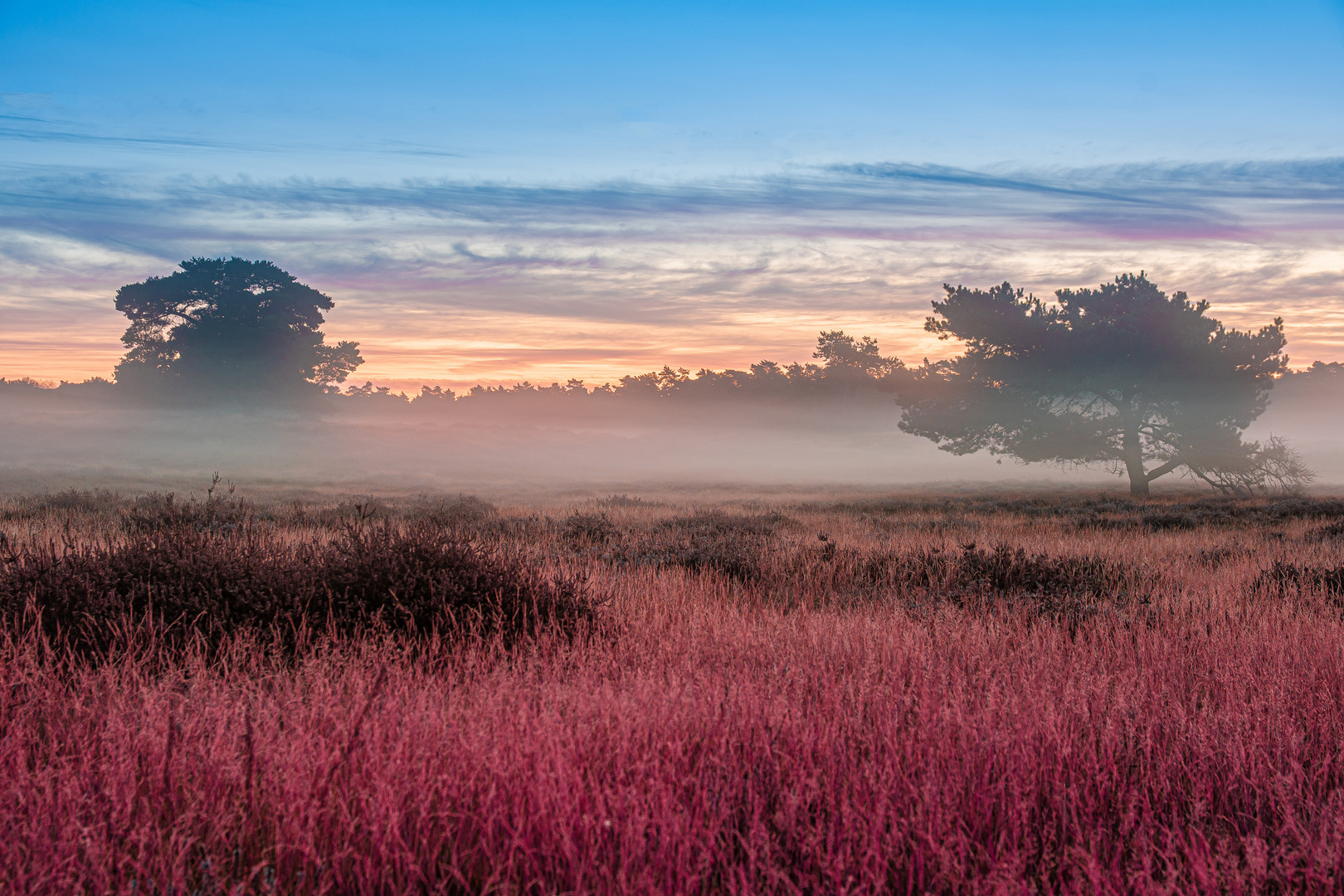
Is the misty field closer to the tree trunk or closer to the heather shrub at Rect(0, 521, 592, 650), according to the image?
the heather shrub at Rect(0, 521, 592, 650)

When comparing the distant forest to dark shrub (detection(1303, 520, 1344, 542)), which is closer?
dark shrub (detection(1303, 520, 1344, 542))

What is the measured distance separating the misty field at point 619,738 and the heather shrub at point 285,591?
1.1 inches

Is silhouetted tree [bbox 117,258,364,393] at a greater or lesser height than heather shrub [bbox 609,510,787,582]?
greater

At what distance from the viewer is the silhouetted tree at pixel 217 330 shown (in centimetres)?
5078

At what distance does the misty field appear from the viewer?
7.24ft

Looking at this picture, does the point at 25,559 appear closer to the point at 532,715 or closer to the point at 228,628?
the point at 228,628

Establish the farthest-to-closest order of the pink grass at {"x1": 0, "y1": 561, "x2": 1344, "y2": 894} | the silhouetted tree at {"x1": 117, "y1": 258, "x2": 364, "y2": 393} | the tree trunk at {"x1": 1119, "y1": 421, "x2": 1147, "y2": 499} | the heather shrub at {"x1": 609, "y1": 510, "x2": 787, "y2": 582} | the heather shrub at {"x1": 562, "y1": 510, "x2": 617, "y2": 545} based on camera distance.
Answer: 1. the silhouetted tree at {"x1": 117, "y1": 258, "x2": 364, "y2": 393}
2. the tree trunk at {"x1": 1119, "y1": 421, "x2": 1147, "y2": 499}
3. the heather shrub at {"x1": 562, "y1": 510, "x2": 617, "y2": 545}
4. the heather shrub at {"x1": 609, "y1": 510, "x2": 787, "y2": 582}
5. the pink grass at {"x1": 0, "y1": 561, "x2": 1344, "y2": 894}

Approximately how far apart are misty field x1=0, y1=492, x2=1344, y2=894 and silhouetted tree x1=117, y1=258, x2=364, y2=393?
50744mm

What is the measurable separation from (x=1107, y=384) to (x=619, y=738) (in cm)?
2890

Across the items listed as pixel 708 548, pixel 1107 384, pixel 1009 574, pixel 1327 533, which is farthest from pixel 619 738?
pixel 1107 384

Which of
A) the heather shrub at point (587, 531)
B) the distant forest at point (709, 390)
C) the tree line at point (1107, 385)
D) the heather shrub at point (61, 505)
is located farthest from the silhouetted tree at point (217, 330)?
the heather shrub at point (587, 531)

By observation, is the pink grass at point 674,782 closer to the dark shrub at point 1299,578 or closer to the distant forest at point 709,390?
the dark shrub at point 1299,578

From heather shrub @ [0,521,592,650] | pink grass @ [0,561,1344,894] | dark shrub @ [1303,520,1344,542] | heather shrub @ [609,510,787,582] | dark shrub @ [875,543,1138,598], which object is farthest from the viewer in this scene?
dark shrub @ [1303,520,1344,542]

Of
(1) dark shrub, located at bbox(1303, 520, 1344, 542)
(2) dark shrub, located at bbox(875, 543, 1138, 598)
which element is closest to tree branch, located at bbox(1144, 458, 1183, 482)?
(1) dark shrub, located at bbox(1303, 520, 1344, 542)
